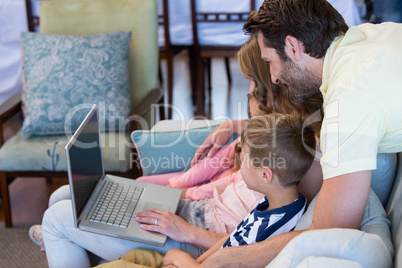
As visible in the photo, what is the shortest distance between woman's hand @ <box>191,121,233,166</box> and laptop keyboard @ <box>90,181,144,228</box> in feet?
0.89

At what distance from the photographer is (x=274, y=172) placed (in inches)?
49.8

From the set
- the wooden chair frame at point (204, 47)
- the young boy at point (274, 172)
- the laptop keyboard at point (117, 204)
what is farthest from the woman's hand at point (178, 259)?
the wooden chair frame at point (204, 47)

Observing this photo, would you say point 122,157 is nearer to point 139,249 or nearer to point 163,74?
point 139,249

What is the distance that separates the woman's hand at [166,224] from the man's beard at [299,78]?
0.55 meters

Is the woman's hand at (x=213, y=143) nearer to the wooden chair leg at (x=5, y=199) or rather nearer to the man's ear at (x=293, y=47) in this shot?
the man's ear at (x=293, y=47)

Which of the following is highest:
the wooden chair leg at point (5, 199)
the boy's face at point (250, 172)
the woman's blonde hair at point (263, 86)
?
the woman's blonde hair at point (263, 86)

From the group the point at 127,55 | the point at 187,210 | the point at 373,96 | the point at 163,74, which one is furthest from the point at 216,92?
the point at 373,96

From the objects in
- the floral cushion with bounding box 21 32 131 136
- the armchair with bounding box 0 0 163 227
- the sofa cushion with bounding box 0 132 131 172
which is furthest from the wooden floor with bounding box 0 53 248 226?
the floral cushion with bounding box 21 32 131 136

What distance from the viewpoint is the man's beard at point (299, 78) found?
1336mm

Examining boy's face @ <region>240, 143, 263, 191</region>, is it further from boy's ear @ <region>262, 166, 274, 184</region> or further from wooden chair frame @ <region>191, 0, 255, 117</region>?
wooden chair frame @ <region>191, 0, 255, 117</region>

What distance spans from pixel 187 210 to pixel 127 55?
1.00 m

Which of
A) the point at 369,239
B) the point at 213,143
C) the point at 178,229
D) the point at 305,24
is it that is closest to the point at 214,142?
the point at 213,143

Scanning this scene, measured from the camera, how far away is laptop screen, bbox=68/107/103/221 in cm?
138

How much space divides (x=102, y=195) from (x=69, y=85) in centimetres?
81
